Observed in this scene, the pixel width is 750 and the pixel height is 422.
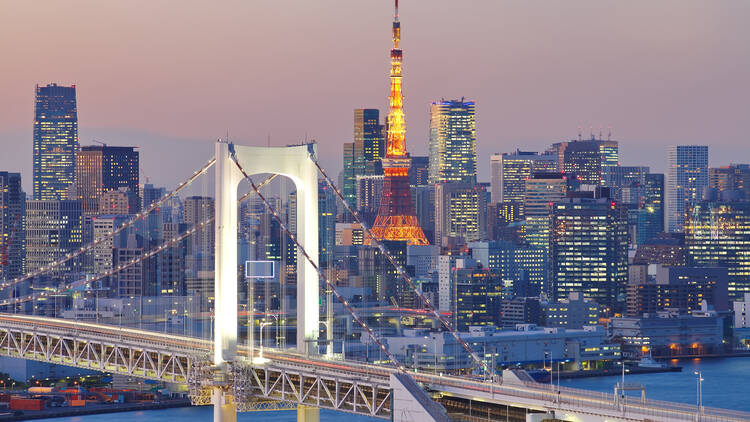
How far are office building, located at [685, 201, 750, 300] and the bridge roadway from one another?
71.7 meters

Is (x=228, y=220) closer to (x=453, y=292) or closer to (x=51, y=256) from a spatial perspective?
(x=453, y=292)

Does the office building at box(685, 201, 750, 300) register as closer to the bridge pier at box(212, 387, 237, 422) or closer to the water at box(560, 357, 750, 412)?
the water at box(560, 357, 750, 412)

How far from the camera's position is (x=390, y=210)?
343 ft

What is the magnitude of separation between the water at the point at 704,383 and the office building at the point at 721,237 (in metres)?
27.8

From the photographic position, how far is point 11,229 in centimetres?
9362

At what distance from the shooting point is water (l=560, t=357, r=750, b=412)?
5042 cm

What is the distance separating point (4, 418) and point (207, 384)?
21.7 m

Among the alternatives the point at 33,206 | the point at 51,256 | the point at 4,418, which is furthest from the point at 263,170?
the point at 33,206

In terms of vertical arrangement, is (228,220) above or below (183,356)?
above

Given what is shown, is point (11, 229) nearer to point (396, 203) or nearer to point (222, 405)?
point (396, 203)

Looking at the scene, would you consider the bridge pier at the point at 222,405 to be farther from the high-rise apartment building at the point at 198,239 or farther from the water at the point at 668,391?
the high-rise apartment building at the point at 198,239

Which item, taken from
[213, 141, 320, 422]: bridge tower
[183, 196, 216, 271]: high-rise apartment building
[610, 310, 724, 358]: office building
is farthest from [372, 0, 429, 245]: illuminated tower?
[213, 141, 320, 422]: bridge tower

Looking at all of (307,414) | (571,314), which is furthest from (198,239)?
(307,414)

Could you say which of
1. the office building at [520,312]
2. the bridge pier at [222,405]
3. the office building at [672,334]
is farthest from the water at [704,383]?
the bridge pier at [222,405]
